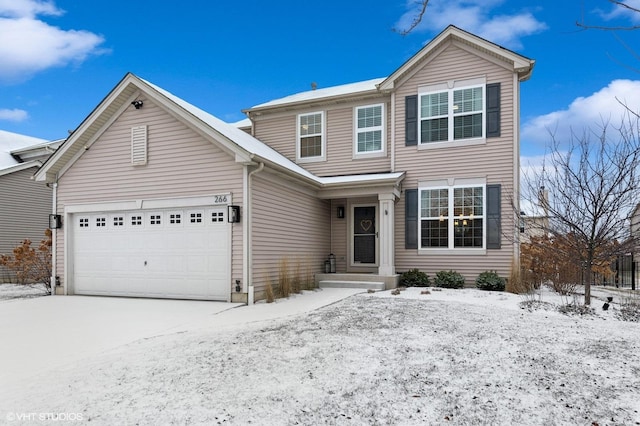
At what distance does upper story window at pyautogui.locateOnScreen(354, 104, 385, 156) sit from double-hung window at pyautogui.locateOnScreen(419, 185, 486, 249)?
7.04ft

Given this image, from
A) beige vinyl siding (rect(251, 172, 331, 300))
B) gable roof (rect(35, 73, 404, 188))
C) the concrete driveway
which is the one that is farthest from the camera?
beige vinyl siding (rect(251, 172, 331, 300))

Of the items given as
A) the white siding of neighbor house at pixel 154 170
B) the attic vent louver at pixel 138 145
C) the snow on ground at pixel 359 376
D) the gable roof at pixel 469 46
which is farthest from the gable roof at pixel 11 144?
the snow on ground at pixel 359 376

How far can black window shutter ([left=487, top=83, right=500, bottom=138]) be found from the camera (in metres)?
11.3

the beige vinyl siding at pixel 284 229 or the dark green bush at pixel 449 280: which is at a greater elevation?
the beige vinyl siding at pixel 284 229

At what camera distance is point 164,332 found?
618 centimetres

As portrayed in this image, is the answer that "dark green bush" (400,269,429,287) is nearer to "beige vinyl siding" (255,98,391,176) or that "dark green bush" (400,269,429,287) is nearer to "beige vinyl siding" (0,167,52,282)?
"beige vinyl siding" (255,98,391,176)

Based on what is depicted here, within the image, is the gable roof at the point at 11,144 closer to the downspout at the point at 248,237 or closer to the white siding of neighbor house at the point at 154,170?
the white siding of neighbor house at the point at 154,170

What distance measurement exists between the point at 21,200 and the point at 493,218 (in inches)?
680

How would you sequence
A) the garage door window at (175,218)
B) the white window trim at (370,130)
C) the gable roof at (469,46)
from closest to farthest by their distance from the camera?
the garage door window at (175,218) < the gable roof at (469,46) < the white window trim at (370,130)

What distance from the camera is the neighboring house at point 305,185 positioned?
30.9 feet

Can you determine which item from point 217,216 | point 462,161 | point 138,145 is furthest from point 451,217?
point 138,145

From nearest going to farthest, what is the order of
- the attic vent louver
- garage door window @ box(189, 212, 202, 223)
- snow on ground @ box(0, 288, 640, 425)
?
snow on ground @ box(0, 288, 640, 425)
garage door window @ box(189, 212, 202, 223)
the attic vent louver

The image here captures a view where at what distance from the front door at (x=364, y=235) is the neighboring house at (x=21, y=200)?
38.7 feet

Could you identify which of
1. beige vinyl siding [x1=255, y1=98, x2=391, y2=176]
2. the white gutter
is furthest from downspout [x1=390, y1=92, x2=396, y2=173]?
beige vinyl siding [x1=255, y1=98, x2=391, y2=176]
